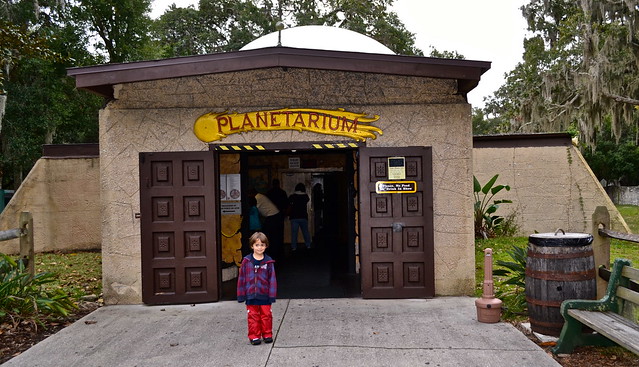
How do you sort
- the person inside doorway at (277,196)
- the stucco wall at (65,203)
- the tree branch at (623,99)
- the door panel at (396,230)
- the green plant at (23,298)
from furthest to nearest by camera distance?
1. the tree branch at (623,99)
2. the stucco wall at (65,203)
3. the person inside doorway at (277,196)
4. the door panel at (396,230)
5. the green plant at (23,298)

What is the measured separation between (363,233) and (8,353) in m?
4.54

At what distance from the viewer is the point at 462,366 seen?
479 centimetres

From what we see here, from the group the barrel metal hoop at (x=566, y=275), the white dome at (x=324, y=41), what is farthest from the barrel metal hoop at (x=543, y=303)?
the white dome at (x=324, y=41)

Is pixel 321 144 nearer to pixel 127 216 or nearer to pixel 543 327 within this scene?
pixel 127 216

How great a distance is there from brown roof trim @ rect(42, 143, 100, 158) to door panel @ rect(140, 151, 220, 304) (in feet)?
22.6

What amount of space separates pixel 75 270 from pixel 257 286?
6.95 metres

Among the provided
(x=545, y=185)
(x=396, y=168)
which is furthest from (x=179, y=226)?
(x=545, y=185)

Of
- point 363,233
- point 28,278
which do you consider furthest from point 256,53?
point 28,278

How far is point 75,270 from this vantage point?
10.8 meters

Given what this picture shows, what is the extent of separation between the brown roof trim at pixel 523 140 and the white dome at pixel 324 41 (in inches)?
145

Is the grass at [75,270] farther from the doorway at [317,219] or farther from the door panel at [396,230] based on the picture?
the door panel at [396,230]

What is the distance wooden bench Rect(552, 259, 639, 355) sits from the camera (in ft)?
15.5

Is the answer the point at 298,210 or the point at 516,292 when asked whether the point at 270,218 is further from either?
the point at 516,292

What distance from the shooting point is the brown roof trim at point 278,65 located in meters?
6.70
